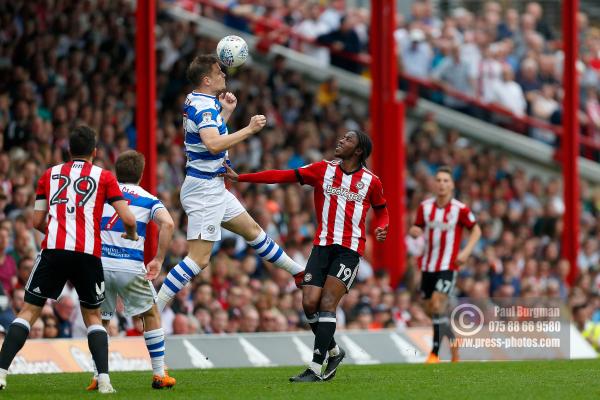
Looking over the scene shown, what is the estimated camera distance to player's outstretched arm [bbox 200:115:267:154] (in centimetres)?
964

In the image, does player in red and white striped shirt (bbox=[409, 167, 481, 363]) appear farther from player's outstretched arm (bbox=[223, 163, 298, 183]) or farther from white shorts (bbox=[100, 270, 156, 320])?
white shorts (bbox=[100, 270, 156, 320])

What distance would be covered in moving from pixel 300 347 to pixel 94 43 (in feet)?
20.3

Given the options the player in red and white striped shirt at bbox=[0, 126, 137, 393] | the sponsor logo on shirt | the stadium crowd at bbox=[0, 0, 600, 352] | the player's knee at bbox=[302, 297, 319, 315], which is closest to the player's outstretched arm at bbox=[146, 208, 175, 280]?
the player in red and white striped shirt at bbox=[0, 126, 137, 393]

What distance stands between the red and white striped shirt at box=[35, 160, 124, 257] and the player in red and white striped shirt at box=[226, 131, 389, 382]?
4.94ft

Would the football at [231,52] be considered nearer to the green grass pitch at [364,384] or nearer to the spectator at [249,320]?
the green grass pitch at [364,384]

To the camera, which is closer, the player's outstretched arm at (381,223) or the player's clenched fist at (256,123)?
the player's clenched fist at (256,123)

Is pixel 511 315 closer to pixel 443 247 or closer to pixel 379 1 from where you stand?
pixel 443 247

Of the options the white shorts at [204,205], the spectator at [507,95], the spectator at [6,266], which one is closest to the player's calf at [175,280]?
the white shorts at [204,205]

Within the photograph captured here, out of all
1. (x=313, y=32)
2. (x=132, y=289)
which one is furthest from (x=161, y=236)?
(x=313, y=32)

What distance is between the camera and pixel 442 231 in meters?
13.4

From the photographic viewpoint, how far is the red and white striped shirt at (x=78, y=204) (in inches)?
349

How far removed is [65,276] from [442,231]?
5.37 metres

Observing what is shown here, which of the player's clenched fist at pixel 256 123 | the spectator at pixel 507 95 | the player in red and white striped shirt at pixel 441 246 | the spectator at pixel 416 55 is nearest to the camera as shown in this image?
the player's clenched fist at pixel 256 123

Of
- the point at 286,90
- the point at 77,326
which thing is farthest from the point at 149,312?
the point at 286,90
